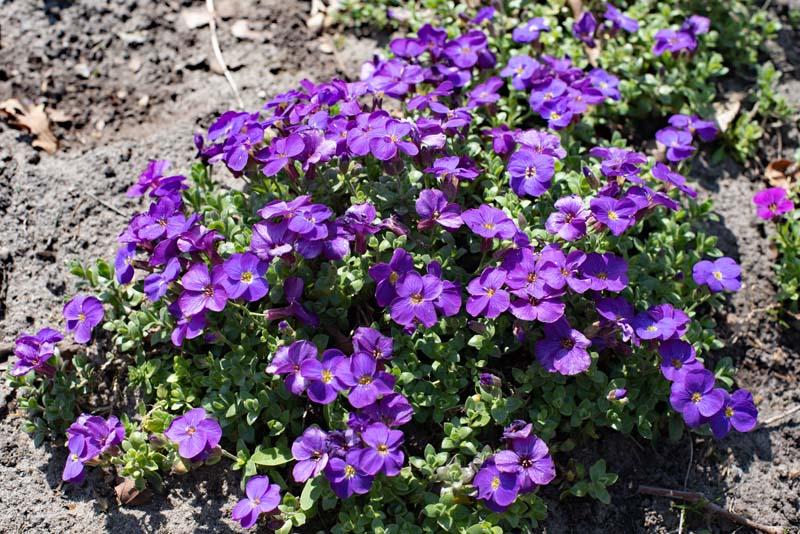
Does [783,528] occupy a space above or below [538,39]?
below

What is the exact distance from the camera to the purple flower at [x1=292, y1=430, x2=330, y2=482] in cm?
363

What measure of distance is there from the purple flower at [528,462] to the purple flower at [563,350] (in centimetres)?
35

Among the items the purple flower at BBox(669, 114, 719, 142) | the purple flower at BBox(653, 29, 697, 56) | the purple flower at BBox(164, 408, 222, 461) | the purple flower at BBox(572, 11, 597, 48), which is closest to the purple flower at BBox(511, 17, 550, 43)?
the purple flower at BBox(572, 11, 597, 48)

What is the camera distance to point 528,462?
3.72 metres

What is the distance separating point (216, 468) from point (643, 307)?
2286mm

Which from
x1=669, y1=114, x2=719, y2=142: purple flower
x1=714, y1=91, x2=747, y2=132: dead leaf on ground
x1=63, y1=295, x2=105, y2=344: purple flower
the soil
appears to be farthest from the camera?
x1=714, y1=91, x2=747, y2=132: dead leaf on ground

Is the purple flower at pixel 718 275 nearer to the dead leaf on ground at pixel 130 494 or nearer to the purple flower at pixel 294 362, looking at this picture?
the purple flower at pixel 294 362

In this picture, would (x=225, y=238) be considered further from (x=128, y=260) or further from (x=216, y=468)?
→ (x=216, y=468)

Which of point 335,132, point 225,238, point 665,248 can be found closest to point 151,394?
point 225,238

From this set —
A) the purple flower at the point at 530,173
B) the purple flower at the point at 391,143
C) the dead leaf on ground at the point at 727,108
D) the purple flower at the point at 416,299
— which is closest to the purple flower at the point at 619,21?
the dead leaf on ground at the point at 727,108

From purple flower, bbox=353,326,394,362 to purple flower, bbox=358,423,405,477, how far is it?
1.11 ft

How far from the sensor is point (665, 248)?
180 inches

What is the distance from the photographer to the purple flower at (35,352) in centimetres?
409

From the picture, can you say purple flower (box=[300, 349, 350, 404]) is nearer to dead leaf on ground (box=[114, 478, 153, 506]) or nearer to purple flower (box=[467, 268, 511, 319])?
purple flower (box=[467, 268, 511, 319])
